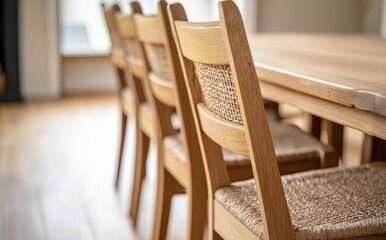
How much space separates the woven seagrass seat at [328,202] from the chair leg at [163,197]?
626mm

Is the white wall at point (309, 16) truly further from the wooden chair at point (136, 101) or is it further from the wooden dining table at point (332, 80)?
the wooden dining table at point (332, 80)

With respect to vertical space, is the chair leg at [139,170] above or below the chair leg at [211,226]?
below

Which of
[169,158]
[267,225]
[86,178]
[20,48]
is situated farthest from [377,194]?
[20,48]

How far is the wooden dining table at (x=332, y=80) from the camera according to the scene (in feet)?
3.81

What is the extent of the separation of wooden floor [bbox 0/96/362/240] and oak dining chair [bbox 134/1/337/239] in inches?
15.9

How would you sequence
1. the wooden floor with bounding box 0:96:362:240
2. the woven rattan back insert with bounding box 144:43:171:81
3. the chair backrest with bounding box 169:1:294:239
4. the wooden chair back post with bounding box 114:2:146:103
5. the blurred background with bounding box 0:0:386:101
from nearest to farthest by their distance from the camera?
the chair backrest with bounding box 169:1:294:239 < the woven rattan back insert with bounding box 144:43:171:81 < the wooden chair back post with bounding box 114:2:146:103 < the wooden floor with bounding box 0:96:362:240 < the blurred background with bounding box 0:0:386:101

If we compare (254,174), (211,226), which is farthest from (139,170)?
(254,174)

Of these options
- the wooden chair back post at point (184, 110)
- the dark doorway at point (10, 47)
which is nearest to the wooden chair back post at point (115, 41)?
the wooden chair back post at point (184, 110)

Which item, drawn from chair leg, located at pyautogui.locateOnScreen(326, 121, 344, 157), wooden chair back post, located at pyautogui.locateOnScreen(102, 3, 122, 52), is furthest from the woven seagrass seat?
wooden chair back post, located at pyautogui.locateOnScreen(102, 3, 122, 52)

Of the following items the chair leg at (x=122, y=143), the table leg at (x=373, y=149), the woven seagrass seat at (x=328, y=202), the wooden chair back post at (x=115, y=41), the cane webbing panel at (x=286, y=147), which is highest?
the wooden chair back post at (x=115, y=41)

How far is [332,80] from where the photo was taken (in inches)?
52.7

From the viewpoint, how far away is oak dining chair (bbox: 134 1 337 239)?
171 centimetres

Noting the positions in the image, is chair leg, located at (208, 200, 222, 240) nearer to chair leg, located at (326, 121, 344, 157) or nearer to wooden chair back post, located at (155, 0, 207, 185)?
wooden chair back post, located at (155, 0, 207, 185)

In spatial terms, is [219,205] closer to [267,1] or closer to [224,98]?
[224,98]
